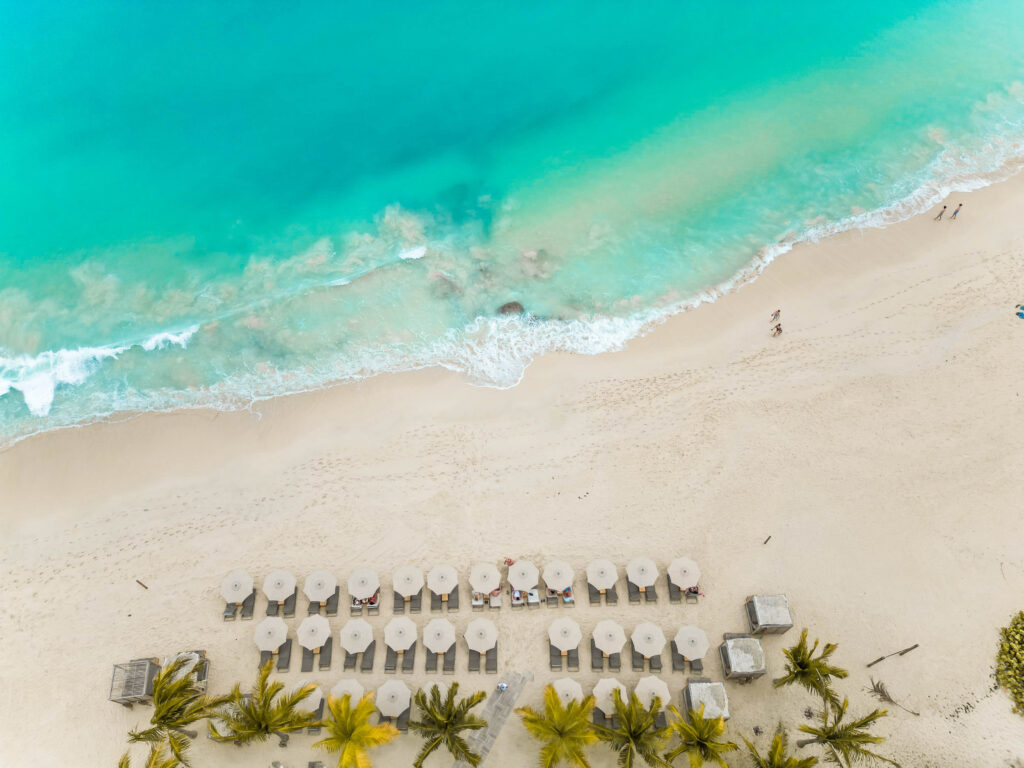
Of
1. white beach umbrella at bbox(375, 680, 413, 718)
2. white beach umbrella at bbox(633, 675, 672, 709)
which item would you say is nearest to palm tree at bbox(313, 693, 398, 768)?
white beach umbrella at bbox(375, 680, 413, 718)

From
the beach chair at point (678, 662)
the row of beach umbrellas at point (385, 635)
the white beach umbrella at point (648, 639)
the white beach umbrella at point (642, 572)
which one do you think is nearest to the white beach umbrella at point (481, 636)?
the row of beach umbrellas at point (385, 635)

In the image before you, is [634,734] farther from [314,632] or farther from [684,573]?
[314,632]

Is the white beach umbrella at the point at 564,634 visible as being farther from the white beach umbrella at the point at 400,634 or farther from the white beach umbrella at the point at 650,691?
the white beach umbrella at the point at 400,634

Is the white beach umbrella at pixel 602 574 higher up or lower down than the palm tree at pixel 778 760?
higher up

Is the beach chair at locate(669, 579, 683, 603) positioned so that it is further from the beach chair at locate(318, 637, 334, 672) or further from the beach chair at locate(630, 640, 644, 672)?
the beach chair at locate(318, 637, 334, 672)

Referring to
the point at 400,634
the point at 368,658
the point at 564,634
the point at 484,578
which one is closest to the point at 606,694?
the point at 564,634
